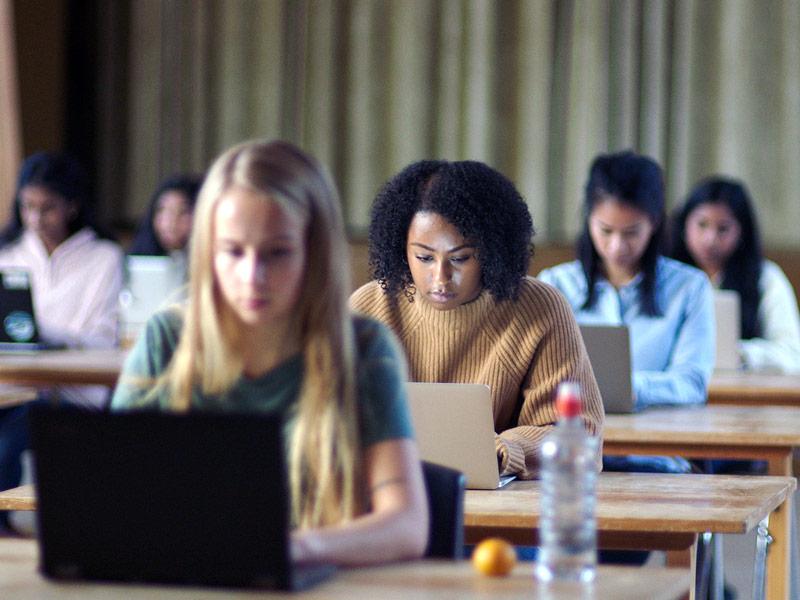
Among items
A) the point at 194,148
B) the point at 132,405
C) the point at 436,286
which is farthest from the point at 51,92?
the point at 132,405

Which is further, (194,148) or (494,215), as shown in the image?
(194,148)

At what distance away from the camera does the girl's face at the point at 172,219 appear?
566 cm

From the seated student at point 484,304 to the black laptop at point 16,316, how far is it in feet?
7.07

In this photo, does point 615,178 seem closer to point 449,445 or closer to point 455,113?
point 449,445

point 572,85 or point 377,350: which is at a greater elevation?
point 572,85

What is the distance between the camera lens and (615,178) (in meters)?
3.61

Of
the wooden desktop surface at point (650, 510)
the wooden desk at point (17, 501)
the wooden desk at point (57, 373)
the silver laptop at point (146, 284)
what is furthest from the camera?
the silver laptop at point (146, 284)

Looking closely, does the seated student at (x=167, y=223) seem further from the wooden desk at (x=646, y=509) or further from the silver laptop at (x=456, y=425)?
the silver laptop at (x=456, y=425)

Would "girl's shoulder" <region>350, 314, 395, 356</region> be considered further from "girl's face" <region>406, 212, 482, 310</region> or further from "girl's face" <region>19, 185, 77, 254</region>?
"girl's face" <region>19, 185, 77, 254</region>

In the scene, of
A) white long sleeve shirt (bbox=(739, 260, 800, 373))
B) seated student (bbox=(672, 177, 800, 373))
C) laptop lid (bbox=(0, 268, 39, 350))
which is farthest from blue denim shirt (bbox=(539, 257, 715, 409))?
laptop lid (bbox=(0, 268, 39, 350))

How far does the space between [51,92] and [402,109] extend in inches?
77.7

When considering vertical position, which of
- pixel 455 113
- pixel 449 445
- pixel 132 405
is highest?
pixel 455 113

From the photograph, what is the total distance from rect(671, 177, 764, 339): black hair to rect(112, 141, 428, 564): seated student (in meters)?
3.18

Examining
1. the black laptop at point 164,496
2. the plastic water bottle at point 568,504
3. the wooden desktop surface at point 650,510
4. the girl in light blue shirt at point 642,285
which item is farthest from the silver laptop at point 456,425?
the girl in light blue shirt at point 642,285
